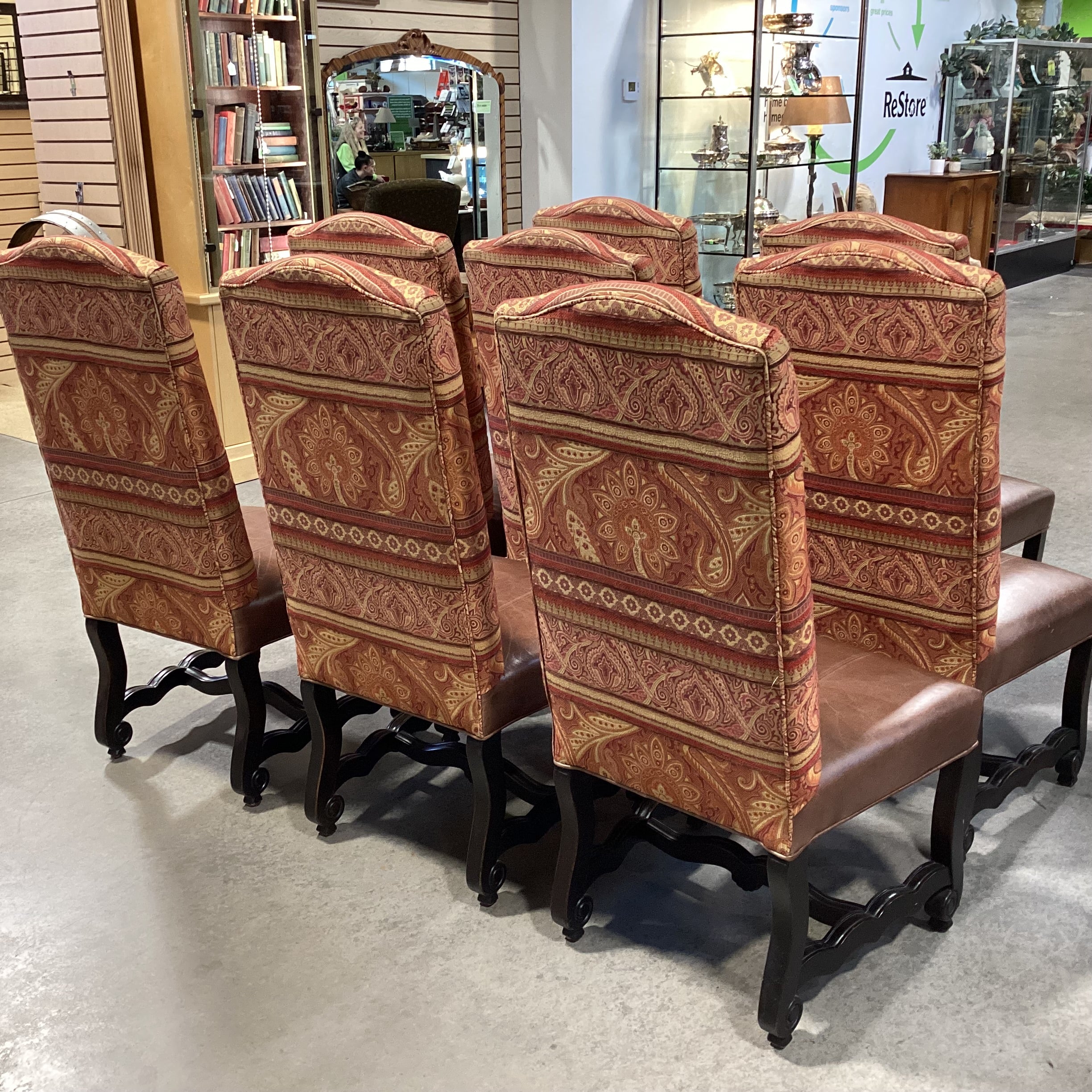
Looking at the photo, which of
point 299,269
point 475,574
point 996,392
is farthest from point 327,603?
point 996,392

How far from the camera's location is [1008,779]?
8.37ft

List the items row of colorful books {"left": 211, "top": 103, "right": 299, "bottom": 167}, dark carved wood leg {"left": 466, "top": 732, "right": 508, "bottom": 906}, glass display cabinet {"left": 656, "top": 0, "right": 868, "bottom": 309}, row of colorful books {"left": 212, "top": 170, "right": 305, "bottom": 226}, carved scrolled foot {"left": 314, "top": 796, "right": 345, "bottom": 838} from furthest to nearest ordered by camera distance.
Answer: glass display cabinet {"left": 656, "top": 0, "right": 868, "bottom": 309}
row of colorful books {"left": 212, "top": 170, "right": 305, "bottom": 226}
row of colorful books {"left": 211, "top": 103, "right": 299, "bottom": 167}
carved scrolled foot {"left": 314, "top": 796, "right": 345, "bottom": 838}
dark carved wood leg {"left": 466, "top": 732, "right": 508, "bottom": 906}

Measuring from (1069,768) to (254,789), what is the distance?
184 cm

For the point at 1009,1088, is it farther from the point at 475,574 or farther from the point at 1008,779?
the point at 475,574

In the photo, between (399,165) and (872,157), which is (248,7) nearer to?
(399,165)

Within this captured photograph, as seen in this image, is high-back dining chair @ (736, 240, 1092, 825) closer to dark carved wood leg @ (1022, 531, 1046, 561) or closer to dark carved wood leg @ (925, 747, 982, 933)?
dark carved wood leg @ (925, 747, 982, 933)

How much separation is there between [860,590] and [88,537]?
1.69 m

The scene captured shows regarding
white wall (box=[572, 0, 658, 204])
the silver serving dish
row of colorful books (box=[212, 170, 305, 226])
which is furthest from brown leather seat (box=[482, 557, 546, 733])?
the silver serving dish

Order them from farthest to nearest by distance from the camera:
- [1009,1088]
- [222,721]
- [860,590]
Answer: [222,721]
[860,590]
[1009,1088]

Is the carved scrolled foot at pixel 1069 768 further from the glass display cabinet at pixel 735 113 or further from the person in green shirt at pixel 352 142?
the glass display cabinet at pixel 735 113

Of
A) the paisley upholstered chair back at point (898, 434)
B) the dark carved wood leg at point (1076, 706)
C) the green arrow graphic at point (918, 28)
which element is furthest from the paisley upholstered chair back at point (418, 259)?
the green arrow graphic at point (918, 28)

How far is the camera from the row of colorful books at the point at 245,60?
5.00 m

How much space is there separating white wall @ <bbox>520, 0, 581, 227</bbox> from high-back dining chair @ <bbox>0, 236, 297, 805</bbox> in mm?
4912

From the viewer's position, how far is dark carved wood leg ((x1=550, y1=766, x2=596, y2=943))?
2.19 metres
